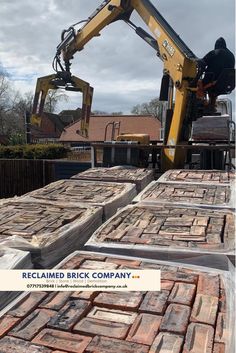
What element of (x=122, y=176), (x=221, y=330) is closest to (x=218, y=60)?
(x=122, y=176)

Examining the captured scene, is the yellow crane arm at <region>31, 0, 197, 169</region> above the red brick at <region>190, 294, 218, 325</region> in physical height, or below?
above

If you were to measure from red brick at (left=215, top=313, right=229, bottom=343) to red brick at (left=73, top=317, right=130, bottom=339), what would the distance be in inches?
14.8

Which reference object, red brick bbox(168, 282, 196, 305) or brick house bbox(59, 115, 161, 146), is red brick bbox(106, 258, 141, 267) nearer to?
red brick bbox(168, 282, 196, 305)

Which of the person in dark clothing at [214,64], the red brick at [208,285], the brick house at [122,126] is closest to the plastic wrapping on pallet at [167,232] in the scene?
the red brick at [208,285]

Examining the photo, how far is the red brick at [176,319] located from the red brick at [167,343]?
0.03 m

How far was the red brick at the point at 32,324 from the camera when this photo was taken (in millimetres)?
1573

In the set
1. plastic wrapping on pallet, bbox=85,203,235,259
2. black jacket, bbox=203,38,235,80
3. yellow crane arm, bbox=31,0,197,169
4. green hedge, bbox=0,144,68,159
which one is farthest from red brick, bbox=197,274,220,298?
green hedge, bbox=0,144,68,159

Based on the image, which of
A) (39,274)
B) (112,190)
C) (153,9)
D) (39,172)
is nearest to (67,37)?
(153,9)

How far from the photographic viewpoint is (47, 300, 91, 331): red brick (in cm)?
163

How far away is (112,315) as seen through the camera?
1713 mm

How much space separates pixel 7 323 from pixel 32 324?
0.11 meters

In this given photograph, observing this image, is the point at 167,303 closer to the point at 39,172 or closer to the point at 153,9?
the point at 153,9

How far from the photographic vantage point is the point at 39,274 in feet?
6.26

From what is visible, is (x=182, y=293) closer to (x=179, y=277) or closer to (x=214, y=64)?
(x=179, y=277)
